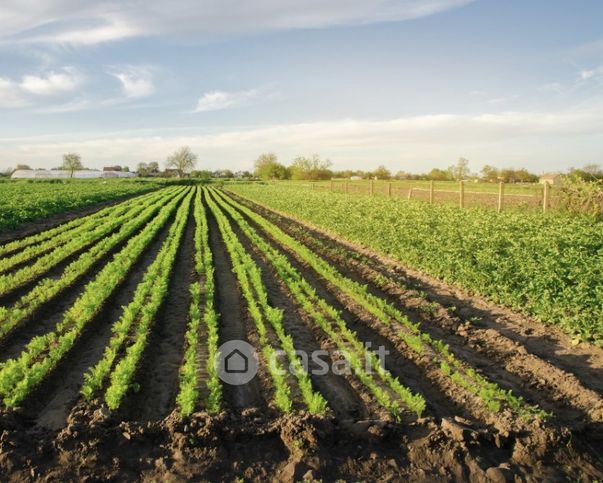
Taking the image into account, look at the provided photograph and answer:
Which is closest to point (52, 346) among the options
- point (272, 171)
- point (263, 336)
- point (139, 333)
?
point (139, 333)

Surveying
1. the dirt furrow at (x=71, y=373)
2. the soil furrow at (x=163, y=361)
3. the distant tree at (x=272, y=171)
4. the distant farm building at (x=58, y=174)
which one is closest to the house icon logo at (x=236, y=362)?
the soil furrow at (x=163, y=361)

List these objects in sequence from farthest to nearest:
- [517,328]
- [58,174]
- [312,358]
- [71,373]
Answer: [58,174], [517,328], [312,358], [71,373]

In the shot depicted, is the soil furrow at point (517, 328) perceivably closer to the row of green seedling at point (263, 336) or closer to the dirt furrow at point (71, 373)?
the row of green seedling at point (263, 336)

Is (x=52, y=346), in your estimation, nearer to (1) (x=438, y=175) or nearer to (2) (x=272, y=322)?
(2) (x=272, y=322)

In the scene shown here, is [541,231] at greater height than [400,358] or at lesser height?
greater

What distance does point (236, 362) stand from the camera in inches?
270

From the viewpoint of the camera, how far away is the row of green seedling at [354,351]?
5.56m

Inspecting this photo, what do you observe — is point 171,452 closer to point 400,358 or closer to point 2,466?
point 2,466

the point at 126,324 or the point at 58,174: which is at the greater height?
the point at 58,174

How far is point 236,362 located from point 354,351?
1681 millimetres

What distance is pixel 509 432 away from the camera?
16.2ft

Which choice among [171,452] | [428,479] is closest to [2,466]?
[171,452]

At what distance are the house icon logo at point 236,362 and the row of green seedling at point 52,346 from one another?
7.07 feet

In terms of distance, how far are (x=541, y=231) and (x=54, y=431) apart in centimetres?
1057
